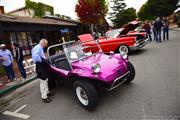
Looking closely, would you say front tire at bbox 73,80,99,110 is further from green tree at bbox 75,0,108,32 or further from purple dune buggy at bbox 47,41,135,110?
green tree at bbox 75,0,108,32

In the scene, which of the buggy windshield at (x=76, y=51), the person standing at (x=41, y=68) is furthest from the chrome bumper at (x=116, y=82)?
the person standing at (x=41, y=68)

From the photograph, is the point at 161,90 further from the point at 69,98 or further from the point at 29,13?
the point at 29,13

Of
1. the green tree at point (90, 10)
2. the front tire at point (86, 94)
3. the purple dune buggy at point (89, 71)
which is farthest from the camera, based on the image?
the green tree at point (90, 10)

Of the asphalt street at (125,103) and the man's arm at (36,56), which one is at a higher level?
A: the man's arm at (36,56)

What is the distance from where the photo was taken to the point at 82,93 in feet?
14.5

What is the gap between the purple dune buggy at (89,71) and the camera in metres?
4.07

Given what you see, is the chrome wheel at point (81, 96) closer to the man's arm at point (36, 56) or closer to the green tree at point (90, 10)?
the man's arm at point (36, 56)

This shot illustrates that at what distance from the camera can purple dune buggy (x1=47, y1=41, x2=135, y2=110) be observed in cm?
407

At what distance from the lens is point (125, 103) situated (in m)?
4.17

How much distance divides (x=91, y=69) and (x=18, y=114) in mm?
2221

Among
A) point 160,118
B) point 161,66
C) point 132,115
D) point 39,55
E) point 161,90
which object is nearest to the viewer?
point 160,118

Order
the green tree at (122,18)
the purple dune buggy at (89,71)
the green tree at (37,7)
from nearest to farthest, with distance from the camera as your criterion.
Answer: the purple dune buggy at (89,71) → the green tree at (37,7) → the green tree at (122,18)

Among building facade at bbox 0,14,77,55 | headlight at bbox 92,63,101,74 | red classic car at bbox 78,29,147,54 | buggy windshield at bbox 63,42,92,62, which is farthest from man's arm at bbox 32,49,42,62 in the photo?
building facade at bbox 0,14,77,55

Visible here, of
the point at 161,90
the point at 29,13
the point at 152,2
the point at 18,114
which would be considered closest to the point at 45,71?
the point at 18,114
